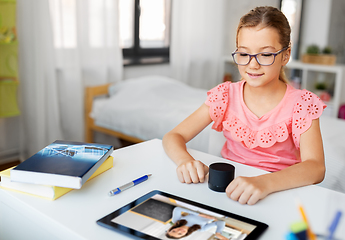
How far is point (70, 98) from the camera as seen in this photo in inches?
94.0

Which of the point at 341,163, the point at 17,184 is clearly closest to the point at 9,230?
the point at 17,184

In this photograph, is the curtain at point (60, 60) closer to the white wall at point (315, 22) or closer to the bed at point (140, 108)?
the bed at point (140, 108)

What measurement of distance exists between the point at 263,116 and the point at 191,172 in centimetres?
36

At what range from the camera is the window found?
2871mm

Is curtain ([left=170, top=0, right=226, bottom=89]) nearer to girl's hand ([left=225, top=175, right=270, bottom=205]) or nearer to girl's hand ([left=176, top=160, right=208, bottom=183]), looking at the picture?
girl's hand ([left=176, top=160, right=208, bottom=183])

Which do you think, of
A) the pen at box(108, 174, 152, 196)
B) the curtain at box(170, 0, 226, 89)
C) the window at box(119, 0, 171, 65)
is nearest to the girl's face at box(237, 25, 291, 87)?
the pen at box(108, 174, 152, 196)

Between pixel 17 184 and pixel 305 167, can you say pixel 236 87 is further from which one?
pixel 17 184

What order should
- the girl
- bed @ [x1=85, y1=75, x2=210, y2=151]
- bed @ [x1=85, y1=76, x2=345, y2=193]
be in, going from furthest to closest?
bed @ [x1=85, y1=75, x2=210, y2=151]
bed @ [x1=85, y1=76, x2=345, y2=193]
the girl

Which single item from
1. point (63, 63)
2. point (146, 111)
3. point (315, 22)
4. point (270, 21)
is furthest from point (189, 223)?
point (315, 22)

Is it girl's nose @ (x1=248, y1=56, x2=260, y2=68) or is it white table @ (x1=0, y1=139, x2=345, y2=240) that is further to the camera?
girl's nose @ (x1=248, y1=56, x2=260, y2=68)

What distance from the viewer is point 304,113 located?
3.25ft

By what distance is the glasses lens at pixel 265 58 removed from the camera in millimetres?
956

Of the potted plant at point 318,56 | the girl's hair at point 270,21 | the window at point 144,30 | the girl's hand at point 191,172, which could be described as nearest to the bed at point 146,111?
the window at point 144,30

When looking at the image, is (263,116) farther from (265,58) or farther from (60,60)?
(60,60)
